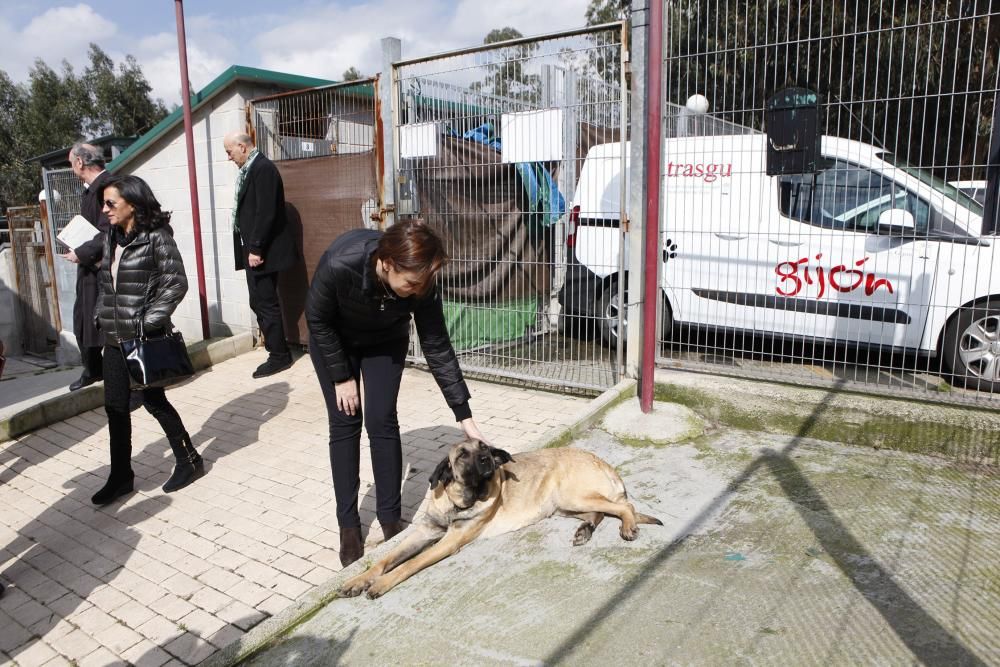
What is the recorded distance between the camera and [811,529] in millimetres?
3336

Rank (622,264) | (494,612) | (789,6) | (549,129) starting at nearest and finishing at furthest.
→ (494,612)
(789,6)
(622,264)
(549,129)

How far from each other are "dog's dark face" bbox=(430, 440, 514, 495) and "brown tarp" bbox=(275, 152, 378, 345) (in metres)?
4.29

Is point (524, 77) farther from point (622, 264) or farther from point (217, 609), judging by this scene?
point (217, 609)

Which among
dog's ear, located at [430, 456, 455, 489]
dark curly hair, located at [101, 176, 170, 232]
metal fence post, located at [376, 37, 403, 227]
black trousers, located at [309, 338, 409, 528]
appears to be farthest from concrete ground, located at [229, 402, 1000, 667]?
metal fence post, located at [376, 37, 403, 227]

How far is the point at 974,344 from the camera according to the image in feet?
15.8

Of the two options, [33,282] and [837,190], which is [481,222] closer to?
[837,190]

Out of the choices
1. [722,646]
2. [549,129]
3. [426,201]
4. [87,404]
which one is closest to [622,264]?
[549,129]

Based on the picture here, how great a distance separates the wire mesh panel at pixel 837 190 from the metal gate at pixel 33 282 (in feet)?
31.4

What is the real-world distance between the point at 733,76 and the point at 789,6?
0.52 m

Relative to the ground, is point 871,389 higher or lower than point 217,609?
higher

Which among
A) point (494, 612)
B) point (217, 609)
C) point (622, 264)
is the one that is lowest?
point (217, 609)

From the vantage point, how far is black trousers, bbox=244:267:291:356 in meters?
7.12

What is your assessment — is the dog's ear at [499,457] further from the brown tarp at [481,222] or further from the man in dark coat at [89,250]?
the man in dark coat at [89,250]

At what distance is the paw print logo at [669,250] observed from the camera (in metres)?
5.64
